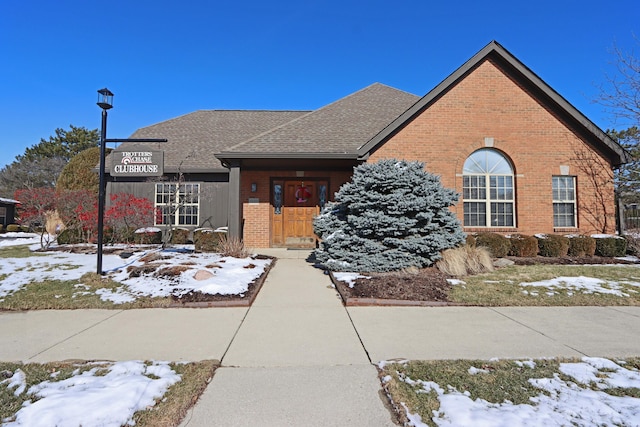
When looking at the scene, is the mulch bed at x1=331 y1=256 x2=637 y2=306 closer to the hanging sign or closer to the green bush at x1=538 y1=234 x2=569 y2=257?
the green bush at x1=538 y1=234 x2=569 y2=257

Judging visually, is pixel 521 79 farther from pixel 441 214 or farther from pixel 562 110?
pixel 441 214

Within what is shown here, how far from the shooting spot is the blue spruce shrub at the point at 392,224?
7.68 metres

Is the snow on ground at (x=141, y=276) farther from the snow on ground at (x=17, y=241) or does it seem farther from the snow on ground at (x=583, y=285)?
the snow on ground at (x=17, y=241)

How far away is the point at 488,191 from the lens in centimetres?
1109

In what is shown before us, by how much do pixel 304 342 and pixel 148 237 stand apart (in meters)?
11.7

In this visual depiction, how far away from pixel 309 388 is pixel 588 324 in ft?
14.1

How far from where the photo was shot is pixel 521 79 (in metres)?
11.1

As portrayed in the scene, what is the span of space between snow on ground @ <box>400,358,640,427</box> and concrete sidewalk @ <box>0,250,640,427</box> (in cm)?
49

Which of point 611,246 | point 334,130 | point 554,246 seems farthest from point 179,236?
point 611,246

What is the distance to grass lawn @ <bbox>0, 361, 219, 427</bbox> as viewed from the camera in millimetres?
2403

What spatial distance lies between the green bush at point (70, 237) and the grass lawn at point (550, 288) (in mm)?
13747

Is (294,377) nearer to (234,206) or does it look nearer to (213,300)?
(213,300)

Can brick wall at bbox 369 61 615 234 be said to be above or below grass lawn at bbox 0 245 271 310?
above

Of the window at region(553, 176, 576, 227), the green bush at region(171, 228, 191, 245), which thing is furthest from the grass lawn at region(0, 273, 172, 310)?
the window at region(553, 176, 576, 227)
